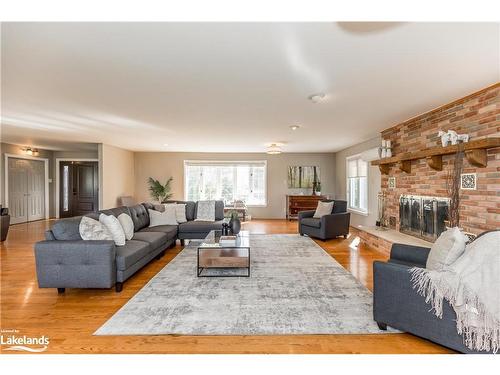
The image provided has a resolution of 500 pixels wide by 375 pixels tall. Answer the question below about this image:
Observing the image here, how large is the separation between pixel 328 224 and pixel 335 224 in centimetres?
23

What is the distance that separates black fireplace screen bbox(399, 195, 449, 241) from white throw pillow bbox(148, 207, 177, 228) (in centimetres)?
429

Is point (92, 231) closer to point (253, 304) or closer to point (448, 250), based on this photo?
point (253, 304)

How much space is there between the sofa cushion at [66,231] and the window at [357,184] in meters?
6.12

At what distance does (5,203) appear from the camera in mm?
7445

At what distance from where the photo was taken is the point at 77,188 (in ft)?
31.2

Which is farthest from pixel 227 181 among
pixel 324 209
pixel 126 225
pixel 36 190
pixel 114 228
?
pixel 36 190

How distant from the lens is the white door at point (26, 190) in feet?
25.5

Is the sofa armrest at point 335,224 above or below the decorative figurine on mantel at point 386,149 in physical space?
below

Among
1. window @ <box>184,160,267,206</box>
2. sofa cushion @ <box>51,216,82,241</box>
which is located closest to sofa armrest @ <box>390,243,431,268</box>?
sofa cushion @ <box>51,216,82,241</box>

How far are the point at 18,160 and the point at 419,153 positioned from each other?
34.0ft

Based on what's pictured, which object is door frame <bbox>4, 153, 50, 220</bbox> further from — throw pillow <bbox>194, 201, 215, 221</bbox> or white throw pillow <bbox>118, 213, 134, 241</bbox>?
white throw pillow <bbox>118, 213, 134, 241</bbox>

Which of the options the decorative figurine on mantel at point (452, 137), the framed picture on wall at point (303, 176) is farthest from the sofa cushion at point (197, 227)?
the framed picture on wall at point (303, 176)

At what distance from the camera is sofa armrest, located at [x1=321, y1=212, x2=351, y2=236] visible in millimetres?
5543

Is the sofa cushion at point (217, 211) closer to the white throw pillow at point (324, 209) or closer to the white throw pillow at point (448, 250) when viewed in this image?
the white throw pillow at point (324, 209)
